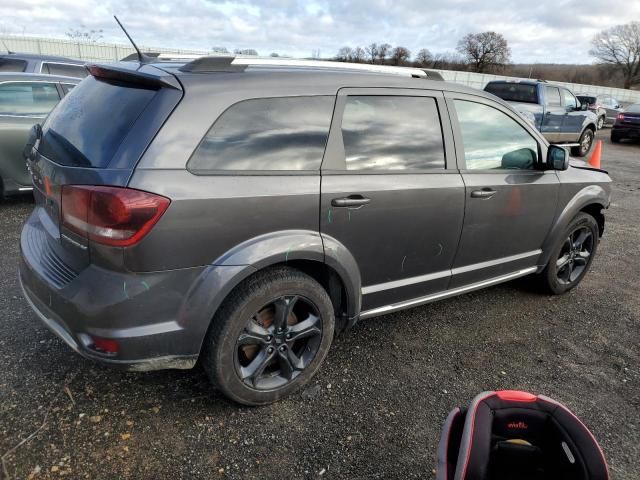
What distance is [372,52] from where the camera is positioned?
139 ft

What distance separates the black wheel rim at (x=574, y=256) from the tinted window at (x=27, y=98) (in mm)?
6085

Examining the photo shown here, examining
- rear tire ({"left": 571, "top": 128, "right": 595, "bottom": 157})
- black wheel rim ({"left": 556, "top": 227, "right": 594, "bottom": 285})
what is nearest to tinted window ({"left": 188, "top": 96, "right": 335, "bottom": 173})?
black wheel rim ({"left": 556, "top": 227, "right": 594, "bottom": 285})

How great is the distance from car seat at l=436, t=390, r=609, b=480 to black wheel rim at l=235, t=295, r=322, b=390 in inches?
38.1

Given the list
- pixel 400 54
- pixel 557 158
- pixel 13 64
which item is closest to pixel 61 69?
pixel 13 64

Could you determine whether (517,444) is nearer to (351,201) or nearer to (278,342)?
(278,342)

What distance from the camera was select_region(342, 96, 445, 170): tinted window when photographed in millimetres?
2688

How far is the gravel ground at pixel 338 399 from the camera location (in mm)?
2258

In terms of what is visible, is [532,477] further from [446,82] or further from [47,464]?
[446,82]

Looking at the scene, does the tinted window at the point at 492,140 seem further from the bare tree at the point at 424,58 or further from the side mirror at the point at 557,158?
the bare tree at the point at 424,58

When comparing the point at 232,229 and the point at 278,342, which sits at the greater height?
the point at 232,229

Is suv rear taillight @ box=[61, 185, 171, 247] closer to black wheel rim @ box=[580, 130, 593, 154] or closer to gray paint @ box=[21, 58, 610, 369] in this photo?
gray paint @ box=[21, 58, 610, 369]

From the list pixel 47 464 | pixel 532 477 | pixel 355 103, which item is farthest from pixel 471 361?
pixel 47 464

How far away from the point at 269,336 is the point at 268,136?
3.39 feet

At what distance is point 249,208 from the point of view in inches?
89.5
